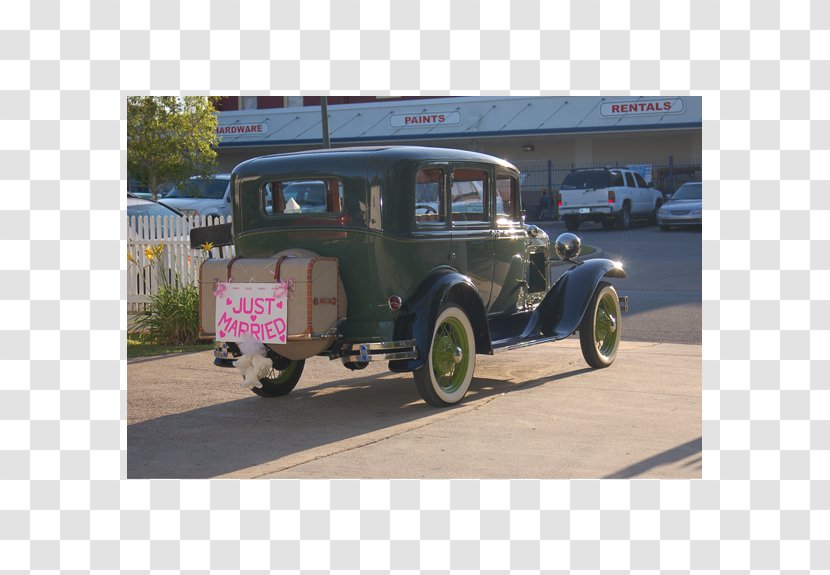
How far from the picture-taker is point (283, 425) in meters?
7.24

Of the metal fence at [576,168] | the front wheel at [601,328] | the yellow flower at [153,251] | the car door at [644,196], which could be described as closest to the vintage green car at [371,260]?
the front wheel at [601,328]

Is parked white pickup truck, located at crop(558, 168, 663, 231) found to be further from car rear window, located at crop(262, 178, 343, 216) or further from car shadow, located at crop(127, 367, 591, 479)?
car rear window, located at crop(262, 178, 343, 216)

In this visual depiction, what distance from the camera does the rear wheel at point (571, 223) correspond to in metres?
27.5

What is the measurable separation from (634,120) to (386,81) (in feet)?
88.0

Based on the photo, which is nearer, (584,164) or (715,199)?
(715,199)

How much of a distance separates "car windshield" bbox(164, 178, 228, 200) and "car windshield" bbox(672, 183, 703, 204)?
39.8 ft

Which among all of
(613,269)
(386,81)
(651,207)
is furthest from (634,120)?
(386,81)

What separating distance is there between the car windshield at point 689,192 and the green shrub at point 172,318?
18.4m

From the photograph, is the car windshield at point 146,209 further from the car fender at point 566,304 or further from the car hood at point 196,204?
the car hood at point 196,204

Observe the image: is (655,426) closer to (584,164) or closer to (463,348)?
(463,348)

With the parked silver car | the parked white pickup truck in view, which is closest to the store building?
the parked silver car

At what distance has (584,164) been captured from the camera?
34.4m

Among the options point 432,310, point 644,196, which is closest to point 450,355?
point 432,310

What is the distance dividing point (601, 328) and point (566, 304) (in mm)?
692
